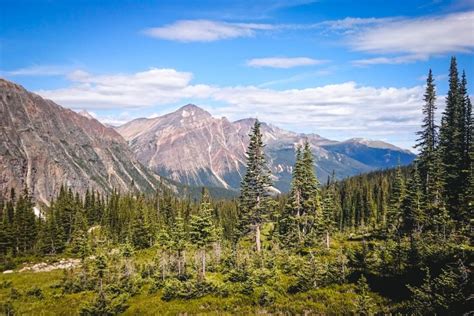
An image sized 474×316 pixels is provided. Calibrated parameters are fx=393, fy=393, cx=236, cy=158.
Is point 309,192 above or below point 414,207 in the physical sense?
above

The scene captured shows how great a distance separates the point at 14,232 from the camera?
87.1m

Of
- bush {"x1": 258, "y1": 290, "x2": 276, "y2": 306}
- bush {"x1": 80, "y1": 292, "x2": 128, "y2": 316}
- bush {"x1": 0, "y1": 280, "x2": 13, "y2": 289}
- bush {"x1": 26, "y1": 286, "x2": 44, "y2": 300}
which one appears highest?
bush {"x1": 258, "y1": 290, "x2": 276, "y2": 306}

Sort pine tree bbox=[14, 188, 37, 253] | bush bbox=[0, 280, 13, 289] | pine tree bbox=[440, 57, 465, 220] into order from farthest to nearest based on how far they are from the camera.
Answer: pine tree bbox=[14, 188, 37, 253], pine tree bbox=[440, 57, 465, 220], bush bbox=[0, 280, 13, 289]

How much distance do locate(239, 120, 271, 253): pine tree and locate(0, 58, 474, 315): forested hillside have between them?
5.4 inches

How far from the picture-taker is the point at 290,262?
1695 inches

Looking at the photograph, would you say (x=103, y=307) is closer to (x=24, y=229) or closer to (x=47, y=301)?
(x=47, y=301)

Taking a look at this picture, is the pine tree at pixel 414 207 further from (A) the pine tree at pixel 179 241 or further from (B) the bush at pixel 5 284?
(B) the bush at pixel 5 284

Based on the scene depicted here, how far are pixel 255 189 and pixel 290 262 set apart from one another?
11400mm

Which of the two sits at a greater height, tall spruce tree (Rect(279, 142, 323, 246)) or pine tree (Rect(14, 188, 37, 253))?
tall spruce tree (Rect(279, 142, 323, 246))

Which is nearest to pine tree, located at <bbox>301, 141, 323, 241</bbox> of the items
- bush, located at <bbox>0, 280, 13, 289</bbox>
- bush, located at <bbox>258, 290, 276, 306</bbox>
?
bush, located at <bbox>258, 290, 276, 306</bbox>

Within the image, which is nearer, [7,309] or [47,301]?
[7,309]

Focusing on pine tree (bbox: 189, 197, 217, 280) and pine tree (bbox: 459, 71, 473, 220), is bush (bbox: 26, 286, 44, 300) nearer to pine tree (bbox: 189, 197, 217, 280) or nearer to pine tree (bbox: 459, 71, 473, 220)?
pine tree (bbox: 189, 197, 217, 280)

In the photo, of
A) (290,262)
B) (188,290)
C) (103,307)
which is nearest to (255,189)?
(290,262)

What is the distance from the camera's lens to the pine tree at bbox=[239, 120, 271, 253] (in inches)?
1985
